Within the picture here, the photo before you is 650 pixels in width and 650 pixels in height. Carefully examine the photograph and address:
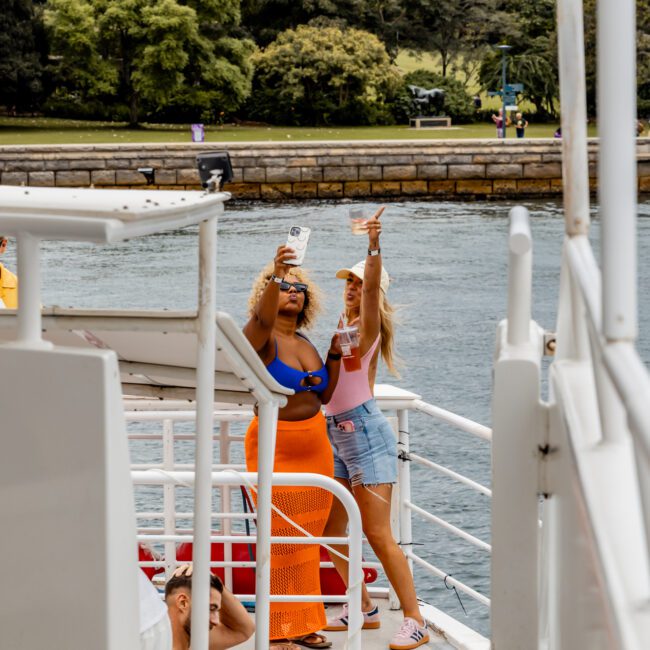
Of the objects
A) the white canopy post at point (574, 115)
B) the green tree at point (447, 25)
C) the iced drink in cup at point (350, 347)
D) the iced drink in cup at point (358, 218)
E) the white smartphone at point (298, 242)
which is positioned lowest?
the iced drink in cup at point (350, 347)

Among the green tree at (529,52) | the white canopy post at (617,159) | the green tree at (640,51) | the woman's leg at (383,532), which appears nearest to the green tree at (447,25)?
the green tree at (529,52)

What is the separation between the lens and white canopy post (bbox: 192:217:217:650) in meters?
2.62

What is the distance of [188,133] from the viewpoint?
1757 inches

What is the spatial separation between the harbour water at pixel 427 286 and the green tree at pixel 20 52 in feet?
55.1

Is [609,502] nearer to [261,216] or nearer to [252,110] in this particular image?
[261,216]

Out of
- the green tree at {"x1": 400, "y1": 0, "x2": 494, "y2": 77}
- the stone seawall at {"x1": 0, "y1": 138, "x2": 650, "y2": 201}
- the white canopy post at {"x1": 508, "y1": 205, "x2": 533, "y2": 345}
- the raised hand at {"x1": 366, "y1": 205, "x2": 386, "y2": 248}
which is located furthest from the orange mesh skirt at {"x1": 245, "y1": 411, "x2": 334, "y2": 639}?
the green tree at {"x1": 400, "y1": 0, "x2": 494, "y2": 77}

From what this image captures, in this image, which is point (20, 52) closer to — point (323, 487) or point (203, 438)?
point (323, 487)

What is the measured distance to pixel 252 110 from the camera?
5044cm

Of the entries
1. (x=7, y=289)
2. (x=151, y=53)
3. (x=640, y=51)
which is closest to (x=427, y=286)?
(x=7, y=289)

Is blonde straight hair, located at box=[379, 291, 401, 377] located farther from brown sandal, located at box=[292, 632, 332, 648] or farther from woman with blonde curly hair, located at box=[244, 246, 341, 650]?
brown sandal, located at box=[292, 632, 332, 648]

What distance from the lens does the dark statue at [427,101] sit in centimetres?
4988

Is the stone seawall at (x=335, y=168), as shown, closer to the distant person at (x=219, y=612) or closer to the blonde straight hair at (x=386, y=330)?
the blonde straight hair at (x=386, y=330)

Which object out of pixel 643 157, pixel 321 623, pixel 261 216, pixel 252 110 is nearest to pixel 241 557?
pixel 321 623

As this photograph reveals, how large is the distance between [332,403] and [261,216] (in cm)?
2772
